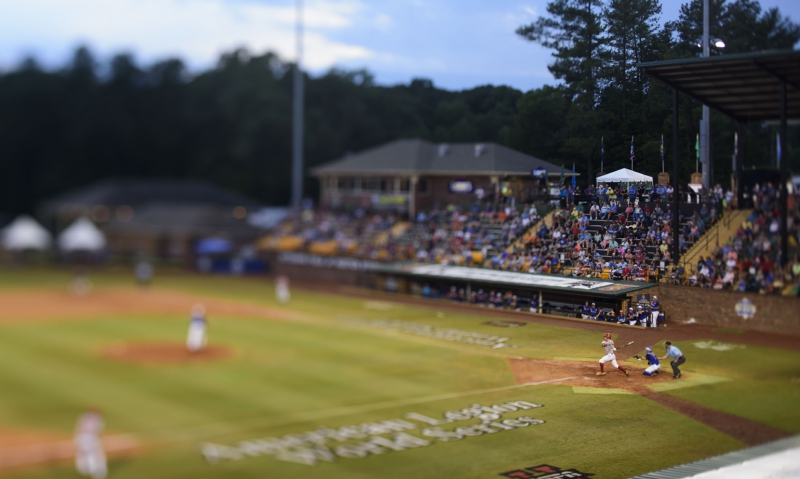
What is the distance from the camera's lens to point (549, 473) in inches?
222

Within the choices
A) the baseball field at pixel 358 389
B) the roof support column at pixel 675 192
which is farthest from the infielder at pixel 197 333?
the roof support column at pixel 675 192

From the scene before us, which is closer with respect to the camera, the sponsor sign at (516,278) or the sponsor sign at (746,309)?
the sponsor sign at (746,309)

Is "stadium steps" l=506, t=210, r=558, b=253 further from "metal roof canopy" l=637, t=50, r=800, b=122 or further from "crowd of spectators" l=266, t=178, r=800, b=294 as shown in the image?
"metal roof canopy" l=637, t=50, r=800, b=122

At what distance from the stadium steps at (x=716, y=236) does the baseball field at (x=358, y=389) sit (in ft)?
2.10

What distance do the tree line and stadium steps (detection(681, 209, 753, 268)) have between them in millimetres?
508

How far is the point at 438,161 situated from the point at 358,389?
226 inches

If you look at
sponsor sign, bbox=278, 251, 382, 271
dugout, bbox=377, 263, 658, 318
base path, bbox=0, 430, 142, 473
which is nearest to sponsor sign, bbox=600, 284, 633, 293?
dugout, bbox=377, 263, 658, 318

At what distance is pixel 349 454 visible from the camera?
13289mm

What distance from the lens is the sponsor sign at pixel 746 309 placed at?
595 centimetres

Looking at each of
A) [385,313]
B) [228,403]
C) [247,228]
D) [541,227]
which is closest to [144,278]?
[247,228]

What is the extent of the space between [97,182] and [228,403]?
54.7 m

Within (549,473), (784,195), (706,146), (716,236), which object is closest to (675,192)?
(716,236)

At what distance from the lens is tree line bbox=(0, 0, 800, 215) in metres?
6.18

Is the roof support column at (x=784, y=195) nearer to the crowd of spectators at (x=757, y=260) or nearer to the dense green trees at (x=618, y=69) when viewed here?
the crowd of spectators at (x=757, y=260)
